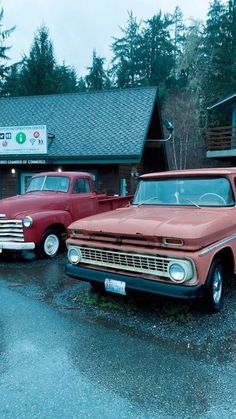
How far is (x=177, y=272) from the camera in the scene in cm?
395

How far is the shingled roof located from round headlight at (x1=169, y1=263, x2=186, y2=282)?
9.67 meters

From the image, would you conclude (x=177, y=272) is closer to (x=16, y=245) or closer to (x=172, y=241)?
(x=172, y=241)

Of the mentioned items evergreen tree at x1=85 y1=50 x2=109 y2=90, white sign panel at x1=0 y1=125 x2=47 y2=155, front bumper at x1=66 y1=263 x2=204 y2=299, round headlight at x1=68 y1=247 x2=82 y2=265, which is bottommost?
front bumper at x1=66 y1=263 x2=204 y2=299

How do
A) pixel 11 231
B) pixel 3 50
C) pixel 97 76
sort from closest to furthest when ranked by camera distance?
pixel 11 231
pixel 3 50
pixel 97 76

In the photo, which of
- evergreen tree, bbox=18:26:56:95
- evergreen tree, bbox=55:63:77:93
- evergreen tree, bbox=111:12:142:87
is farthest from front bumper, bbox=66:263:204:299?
evergreen tree, bbox=111:12:142:87

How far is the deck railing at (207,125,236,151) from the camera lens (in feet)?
73.0

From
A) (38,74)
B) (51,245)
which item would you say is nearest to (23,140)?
(51,245)

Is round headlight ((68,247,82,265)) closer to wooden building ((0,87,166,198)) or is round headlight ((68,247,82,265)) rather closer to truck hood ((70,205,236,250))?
truck hood ((70,205,236,250))

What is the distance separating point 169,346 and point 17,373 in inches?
61.7

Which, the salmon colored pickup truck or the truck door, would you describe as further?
the truck door

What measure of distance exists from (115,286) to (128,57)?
3933 centimetres

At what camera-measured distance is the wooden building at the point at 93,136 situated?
14.3 m

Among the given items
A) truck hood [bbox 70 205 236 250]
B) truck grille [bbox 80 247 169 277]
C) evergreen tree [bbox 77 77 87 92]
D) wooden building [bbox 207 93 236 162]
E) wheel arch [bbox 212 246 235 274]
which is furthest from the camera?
evergreen tree [bbox 77 77 87 92]

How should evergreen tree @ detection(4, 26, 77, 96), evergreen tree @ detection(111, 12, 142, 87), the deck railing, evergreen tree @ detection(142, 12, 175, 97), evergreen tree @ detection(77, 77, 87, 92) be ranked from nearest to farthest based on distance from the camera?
the deck railing, evergreen tree @ detection(4, 26, 77, 96), evergreen tree @ detection(142, 12, 175, 97), evergreen tree @ detection(111, 12, 142, 87), evergreen tree @ detection(77, 77, 87, 92)
